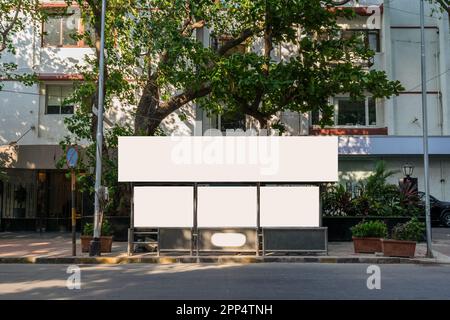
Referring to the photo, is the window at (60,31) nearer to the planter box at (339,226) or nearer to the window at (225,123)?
the window at (225,123)

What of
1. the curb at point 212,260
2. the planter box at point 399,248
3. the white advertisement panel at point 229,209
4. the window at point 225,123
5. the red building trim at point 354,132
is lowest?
the curb at point 212,260

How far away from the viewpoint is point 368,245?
16500 millimetres

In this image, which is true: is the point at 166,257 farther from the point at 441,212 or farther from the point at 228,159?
the point at 441,212

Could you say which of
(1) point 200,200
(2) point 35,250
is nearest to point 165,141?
(1) point 200,200

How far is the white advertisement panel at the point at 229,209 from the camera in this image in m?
15.9

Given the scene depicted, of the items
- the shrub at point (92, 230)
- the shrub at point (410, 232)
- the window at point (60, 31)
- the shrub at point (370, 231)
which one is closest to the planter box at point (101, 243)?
the shrub at point (92, 230)

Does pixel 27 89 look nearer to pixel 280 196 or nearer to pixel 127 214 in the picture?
pixel 127 214

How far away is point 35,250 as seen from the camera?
1719 cm

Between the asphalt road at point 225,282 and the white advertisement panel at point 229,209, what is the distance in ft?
6.51

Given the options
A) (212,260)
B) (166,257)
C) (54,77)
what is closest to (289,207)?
(212,260)

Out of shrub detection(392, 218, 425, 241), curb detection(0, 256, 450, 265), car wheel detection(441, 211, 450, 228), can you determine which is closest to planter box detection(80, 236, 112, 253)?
curb detection(0, 256, 450, 265)

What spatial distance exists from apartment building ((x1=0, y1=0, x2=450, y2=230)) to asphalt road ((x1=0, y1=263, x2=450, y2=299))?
1175 centimetres

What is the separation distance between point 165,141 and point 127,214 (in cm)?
637

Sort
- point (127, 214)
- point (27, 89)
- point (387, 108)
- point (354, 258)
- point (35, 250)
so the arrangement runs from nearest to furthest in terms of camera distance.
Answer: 1. point (354, 258)
2. point (35, 250)
3. point (127, 214)
4. point (27, 89)
5. point (387, 108)
